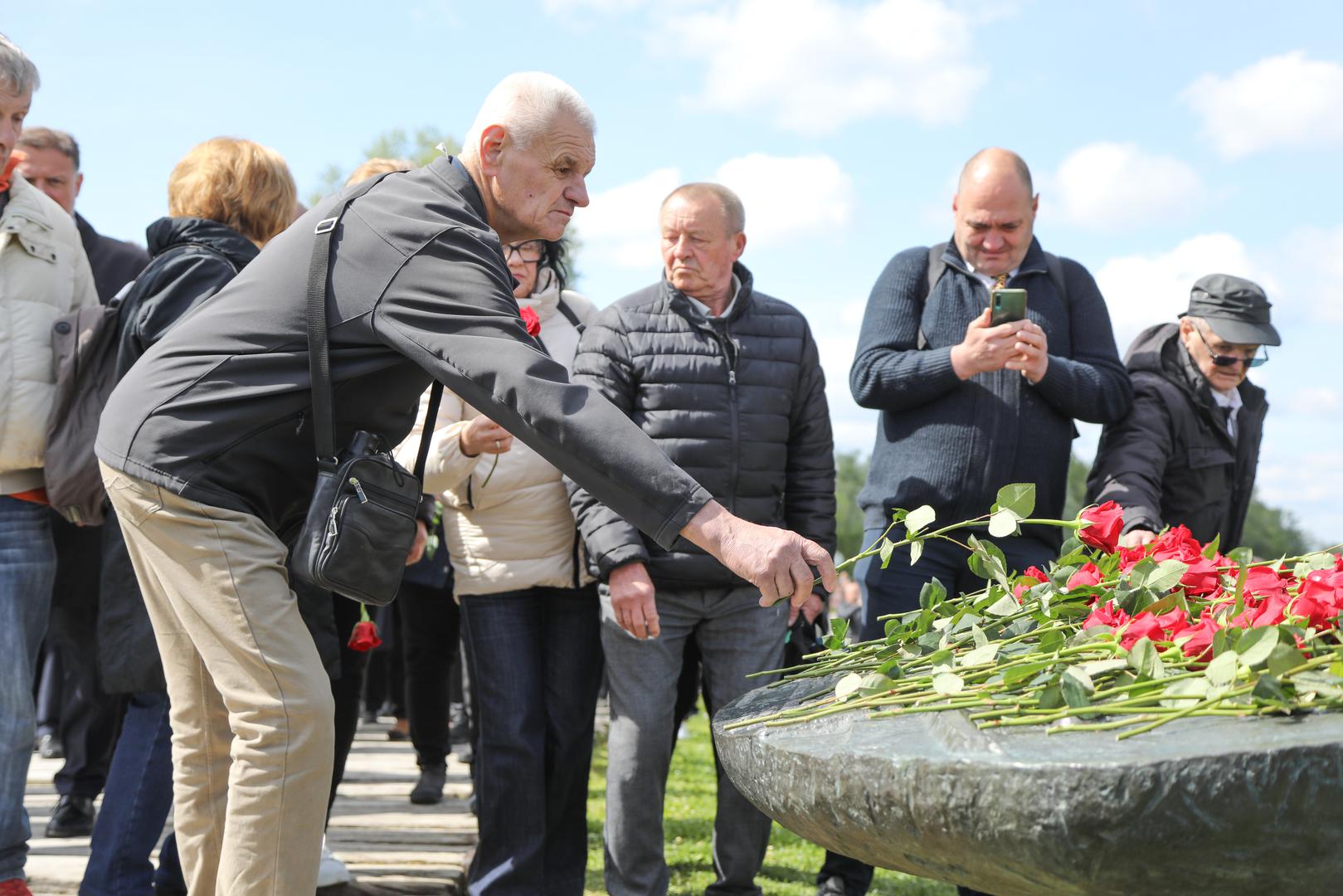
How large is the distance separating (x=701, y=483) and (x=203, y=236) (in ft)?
5.37

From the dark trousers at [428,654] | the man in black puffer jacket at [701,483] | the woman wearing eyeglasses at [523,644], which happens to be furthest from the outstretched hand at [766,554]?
the dark trousers at [428,654]

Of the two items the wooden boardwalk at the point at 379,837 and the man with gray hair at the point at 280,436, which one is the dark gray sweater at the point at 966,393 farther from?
the wooden boardwalk at the point at 379,837

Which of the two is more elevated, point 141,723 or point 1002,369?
point 1002,369

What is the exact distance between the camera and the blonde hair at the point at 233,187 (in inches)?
155

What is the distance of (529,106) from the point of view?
2.96m

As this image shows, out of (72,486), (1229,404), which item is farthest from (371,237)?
(1229,404)

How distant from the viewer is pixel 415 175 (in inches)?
114

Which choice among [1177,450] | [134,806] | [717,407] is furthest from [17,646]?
[1177,450]

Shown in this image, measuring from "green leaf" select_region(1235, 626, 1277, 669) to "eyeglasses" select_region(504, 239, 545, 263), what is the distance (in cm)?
306

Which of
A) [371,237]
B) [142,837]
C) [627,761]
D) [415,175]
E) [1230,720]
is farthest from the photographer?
[627,761]

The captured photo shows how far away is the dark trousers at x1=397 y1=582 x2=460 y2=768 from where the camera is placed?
20.0 ft

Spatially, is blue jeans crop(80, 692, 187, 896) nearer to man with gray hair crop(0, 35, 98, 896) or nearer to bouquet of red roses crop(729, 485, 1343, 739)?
man with gray hair crop(0, 35, 98, 896)

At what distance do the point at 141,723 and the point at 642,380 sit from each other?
69.4 inches

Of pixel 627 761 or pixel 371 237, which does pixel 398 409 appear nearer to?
pixel 371 237
